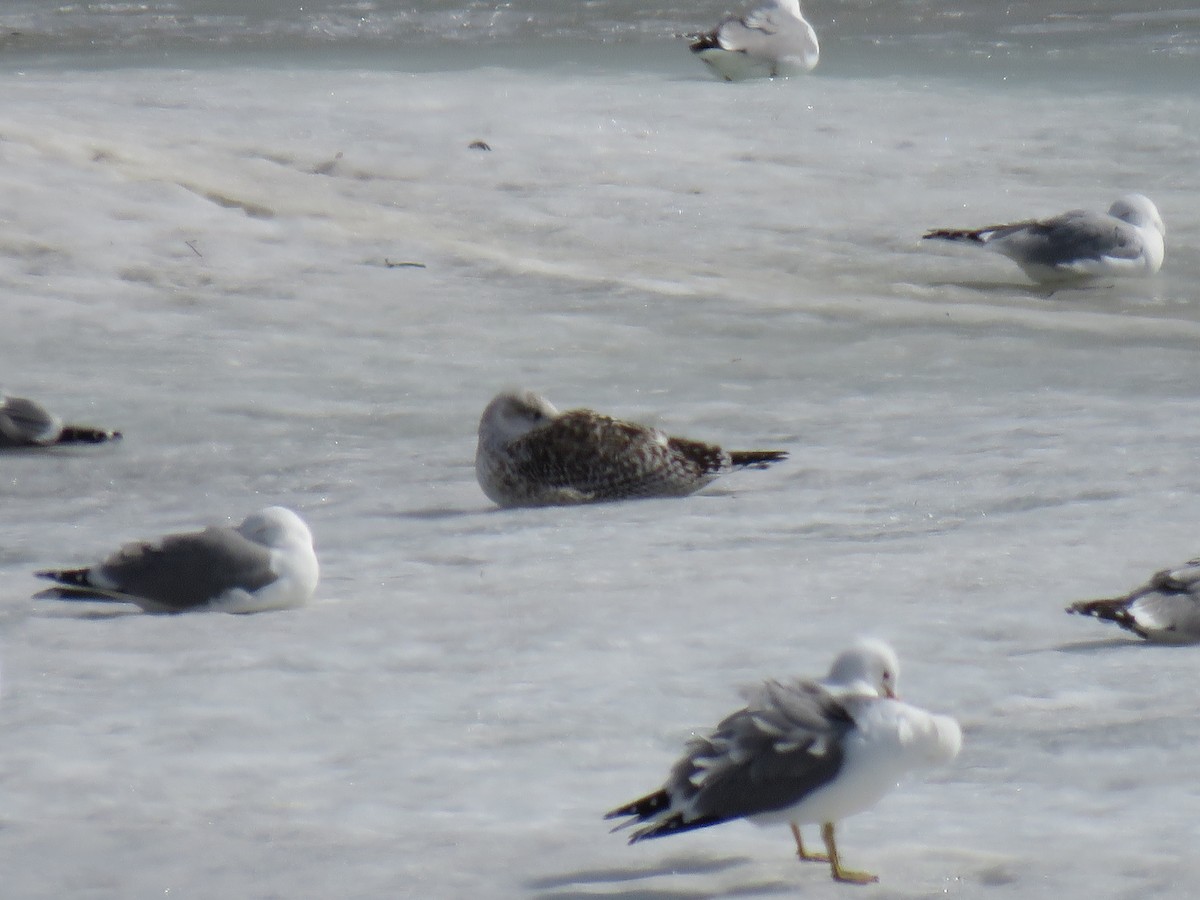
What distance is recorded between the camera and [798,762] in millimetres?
3061

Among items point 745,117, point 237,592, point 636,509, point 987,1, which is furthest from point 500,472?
point 987,1

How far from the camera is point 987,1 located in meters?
20.5

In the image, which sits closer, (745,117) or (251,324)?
(251,324)

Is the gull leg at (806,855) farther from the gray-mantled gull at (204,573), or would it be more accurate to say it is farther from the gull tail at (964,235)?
the gull tail at (964,235)

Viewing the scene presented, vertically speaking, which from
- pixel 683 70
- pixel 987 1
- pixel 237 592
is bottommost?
pixel 237 592

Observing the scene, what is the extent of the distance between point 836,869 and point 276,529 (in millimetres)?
2714

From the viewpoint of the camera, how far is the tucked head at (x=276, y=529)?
5.51 metres

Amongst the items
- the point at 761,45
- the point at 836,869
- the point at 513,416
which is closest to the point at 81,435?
the point at 513,416

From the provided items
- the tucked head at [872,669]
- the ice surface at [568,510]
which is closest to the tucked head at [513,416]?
the ice surface at [568,510]

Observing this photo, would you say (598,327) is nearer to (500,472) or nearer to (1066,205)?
(500,472)

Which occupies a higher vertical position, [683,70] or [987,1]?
[987,1]

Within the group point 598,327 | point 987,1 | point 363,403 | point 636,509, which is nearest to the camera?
point 636,509

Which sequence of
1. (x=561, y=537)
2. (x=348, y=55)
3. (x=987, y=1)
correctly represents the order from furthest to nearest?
(x=987, y=1) → (x=348, y=55) → (x=561, y=537)

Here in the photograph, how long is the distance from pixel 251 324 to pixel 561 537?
421cm
